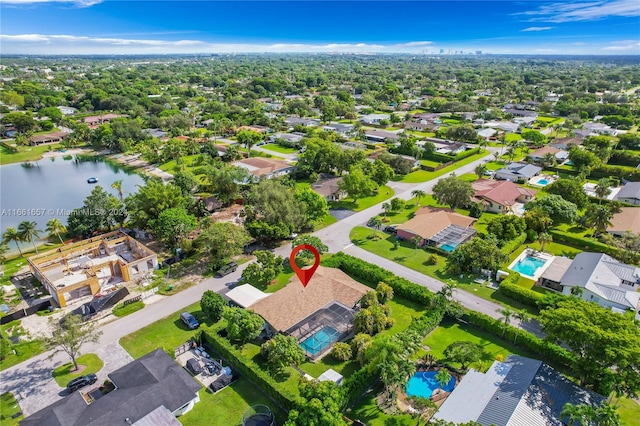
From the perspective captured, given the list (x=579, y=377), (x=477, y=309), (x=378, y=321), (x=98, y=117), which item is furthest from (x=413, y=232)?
(x=98, y=117)

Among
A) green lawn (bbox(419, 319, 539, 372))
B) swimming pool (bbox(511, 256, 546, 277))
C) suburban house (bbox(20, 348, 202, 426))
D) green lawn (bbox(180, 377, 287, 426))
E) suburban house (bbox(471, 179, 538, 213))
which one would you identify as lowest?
green lawn (bbox(180, 377, 287, 426))

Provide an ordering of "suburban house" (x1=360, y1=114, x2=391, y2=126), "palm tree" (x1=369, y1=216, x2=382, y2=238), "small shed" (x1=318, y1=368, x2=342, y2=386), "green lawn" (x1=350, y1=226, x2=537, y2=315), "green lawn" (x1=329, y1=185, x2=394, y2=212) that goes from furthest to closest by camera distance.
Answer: "suburban house" (x1=360, y1=114, x2=391, y2=126)
"green lawn" (x1=329, y1=185, x2=394, y2=212)
"palm tree" (x1=369, y1=216, x2=382, y2=238)
"green lawn" (x1=350, y1=226, x2=537, y2=315)
"small shed" (x1=318, y1=368, x2=342, y2=386)

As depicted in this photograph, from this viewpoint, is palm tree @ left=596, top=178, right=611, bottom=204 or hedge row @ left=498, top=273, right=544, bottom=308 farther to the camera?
palm tree @ left=596, top=178, right=611, bottom=204

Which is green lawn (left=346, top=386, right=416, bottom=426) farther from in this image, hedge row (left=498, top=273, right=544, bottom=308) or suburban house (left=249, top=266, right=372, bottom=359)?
hedge row (left=498, top=273, right=544, bottom=308)

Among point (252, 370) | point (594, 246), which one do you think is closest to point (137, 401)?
point (252, 370)

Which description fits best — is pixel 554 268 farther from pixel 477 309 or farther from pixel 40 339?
pixel 40 339

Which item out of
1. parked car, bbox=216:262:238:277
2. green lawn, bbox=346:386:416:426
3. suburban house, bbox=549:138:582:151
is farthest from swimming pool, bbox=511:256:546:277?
suburban house, bbox=549:138:582:151

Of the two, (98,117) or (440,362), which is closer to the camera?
(440,362)

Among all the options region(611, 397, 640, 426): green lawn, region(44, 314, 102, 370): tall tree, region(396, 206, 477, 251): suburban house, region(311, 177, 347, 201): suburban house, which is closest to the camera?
region(611, 397, 640, 426): green lawn
